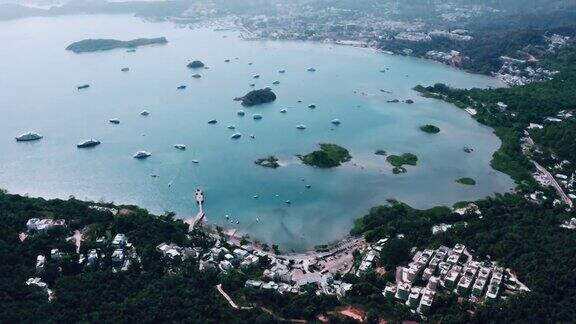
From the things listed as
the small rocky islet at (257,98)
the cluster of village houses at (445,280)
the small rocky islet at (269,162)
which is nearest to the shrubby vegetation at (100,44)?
the small rocky islet at (257,98)

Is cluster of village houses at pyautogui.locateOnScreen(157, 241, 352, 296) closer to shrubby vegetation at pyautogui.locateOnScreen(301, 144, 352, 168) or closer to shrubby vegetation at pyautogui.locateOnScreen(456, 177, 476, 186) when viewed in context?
shrubby vegetation at pyautogui.locateOnScreen(301, 144, 352, 168)

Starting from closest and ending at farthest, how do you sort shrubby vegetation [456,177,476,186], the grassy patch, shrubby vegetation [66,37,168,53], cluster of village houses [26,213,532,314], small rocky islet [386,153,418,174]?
1. cluster of village houses [26,213,532,314]
2. shrubby vegetation [456,177,476,186]
3. small rocky islet [386,153,418,174]
4. the grassy patch
5. shrubby vegetation [66,37,168,53]

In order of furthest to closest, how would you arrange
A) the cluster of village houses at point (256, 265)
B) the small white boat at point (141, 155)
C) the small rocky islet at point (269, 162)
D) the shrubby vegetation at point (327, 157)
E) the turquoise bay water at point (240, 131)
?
the small white boat at point (141, 155), the shrubby vegetation at point (327, 157), the small rocky islet at point (269, 162), the turquoise bay water at point (240, 131), the cluster of village houses at point (256, 265)

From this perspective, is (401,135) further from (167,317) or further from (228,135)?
(167,317)

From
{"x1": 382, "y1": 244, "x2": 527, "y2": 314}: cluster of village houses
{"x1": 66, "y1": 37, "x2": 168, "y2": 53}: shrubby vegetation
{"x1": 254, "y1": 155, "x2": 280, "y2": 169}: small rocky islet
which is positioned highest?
{"x1": 382, "y1": 244, "x2": 527, "y2": 314}: cluster of village houses

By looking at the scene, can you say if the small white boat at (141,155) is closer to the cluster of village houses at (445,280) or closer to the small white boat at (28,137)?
the small white boat at (28,137)

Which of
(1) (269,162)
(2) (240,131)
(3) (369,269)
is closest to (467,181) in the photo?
(1) (269,162)

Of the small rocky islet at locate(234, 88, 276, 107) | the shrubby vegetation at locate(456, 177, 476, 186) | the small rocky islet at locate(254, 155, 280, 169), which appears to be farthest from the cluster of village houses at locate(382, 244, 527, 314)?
the small rocky islet at locate(234, 88, 276, 107)

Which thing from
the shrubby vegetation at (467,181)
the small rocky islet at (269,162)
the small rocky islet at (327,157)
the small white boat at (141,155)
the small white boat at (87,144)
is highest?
the shrubby vegetation at (467,181)

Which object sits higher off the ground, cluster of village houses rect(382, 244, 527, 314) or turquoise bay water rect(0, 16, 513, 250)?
cluster of village houses rect(382, 244, 527, 314)
